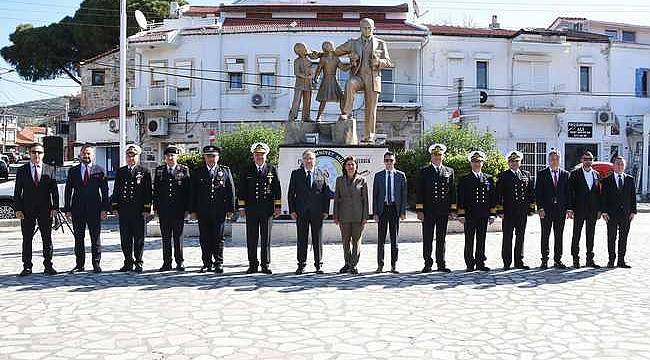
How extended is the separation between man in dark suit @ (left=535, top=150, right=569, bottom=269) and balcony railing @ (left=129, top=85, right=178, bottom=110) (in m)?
23.8

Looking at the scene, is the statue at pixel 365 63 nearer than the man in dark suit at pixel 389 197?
No

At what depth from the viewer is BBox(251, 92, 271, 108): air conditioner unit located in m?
30.3

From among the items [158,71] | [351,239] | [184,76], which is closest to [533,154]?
[184,76]

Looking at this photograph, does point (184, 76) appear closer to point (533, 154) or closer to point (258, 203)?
point (533, 154)

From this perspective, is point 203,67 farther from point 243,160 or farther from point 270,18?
point 243,160

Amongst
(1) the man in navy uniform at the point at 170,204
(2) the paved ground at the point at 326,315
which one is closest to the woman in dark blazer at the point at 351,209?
(2) the paved ground at the point at 326,315

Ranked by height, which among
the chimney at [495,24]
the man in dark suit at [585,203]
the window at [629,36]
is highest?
the chimney at [495,24]

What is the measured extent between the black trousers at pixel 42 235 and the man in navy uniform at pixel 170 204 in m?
1.53

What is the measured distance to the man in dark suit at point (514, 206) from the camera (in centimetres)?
1017

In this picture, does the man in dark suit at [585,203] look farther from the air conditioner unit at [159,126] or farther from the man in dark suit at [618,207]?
the air conditioner unit at [159,126]

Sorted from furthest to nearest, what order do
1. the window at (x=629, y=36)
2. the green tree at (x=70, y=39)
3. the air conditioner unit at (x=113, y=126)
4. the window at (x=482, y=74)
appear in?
1. the green tree at (x=70, y=39)
2. the window at (x=629, y=36)
3. the air conditioner unit at (x=113, y=126)
4. the window at (x=482, y=74)

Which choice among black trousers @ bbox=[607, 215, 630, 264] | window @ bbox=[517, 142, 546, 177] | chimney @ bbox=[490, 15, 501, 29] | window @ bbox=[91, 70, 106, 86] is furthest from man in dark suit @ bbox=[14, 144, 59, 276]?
chimney @ bbox=[490, 15, 501, 29]

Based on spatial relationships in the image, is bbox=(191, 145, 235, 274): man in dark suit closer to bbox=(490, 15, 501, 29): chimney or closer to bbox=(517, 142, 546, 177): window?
bbox=(517, 142, 546, 177): window

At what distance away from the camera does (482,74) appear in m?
31.5
